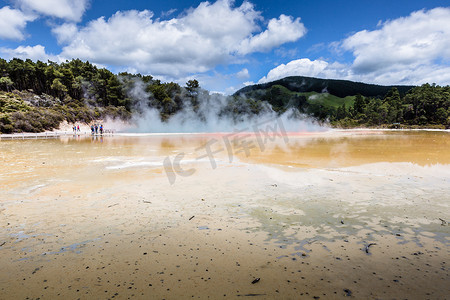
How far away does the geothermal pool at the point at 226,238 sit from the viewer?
271cm

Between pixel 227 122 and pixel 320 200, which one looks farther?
pixel 227 122

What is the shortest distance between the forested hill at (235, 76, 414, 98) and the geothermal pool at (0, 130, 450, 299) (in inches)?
6011

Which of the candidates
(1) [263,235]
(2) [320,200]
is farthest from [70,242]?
(2) [320,200]

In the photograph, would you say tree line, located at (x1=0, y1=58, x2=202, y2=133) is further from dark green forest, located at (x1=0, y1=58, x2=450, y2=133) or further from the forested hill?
the forested hill

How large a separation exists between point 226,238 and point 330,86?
18181cm

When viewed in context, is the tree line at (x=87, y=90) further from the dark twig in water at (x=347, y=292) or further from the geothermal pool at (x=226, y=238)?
the dark twig in water at (x=347, y=292)

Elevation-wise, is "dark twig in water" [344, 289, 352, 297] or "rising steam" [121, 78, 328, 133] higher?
"rising steam" [121, 78, 328, 133]

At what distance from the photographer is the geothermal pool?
271 centimetres

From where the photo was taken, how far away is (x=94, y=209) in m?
5.21

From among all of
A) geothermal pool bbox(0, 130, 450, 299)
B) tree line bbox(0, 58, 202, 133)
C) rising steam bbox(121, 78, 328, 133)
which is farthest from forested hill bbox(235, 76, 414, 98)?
geothermal pool bbox(0, 130, 450, 299)

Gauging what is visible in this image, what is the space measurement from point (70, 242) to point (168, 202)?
220 cm

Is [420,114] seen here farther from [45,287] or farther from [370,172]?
[45,287]

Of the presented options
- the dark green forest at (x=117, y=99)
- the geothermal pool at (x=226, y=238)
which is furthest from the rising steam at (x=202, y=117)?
the geothermal pool at (x=226, y=238)

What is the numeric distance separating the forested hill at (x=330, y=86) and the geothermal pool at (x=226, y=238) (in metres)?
153
